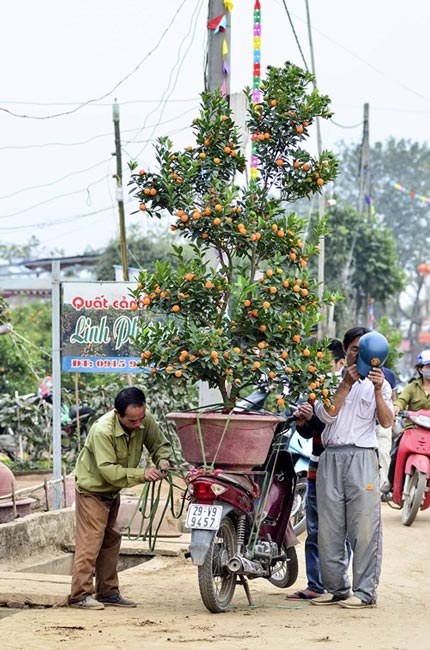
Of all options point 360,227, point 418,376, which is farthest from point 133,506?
point 360,227

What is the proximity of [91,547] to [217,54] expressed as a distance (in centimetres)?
543

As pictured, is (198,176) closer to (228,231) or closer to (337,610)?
(228,231)

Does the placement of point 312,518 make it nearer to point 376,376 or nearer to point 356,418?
point 356,418

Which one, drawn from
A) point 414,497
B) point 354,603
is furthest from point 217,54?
point 354,603

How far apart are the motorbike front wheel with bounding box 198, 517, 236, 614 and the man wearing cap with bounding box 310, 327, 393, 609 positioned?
2.26 feet

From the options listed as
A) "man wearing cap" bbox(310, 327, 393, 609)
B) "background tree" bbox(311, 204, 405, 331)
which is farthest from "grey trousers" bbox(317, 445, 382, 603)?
"background tree" bbox(311, 204, 405, 331)

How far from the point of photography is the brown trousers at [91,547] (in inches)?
292

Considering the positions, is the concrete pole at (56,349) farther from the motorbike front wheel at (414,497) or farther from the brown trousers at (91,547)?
the motorbike front wheel at (414,497)

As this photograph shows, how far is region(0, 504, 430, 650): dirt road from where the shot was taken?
6.10 metres

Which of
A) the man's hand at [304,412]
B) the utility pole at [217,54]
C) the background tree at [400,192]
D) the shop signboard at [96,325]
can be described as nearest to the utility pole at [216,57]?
the utility pole at [217,54]

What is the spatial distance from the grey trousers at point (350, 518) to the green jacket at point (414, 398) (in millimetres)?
5032

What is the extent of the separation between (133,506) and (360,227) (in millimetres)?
32790

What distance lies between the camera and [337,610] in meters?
7.40

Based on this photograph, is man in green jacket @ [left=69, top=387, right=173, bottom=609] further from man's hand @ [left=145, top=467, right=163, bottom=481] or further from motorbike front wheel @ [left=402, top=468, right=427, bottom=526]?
motorbike front wheel @ [left=402, top=468, right=427, bottom=526]
